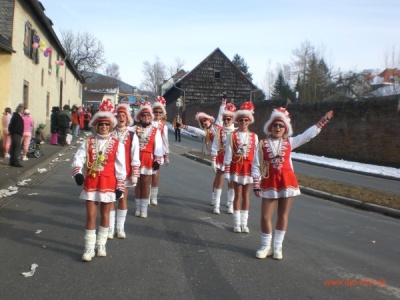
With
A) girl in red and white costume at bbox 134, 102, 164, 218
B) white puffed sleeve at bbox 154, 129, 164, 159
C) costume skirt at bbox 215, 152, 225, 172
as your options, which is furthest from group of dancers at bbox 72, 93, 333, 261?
costume skirt at bbox 215, 152, 225, 172

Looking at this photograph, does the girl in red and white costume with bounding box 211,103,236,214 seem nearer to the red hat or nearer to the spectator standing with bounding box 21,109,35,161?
the red hat

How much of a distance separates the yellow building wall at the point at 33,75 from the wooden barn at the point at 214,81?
25.0m

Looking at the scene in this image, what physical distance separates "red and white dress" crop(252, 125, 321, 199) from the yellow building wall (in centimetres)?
1458

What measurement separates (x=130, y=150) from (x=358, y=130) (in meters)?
18.7

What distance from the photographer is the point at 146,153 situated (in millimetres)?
7789

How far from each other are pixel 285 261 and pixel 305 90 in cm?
4891

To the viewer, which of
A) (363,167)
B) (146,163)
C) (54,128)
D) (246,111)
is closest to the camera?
(246,111)

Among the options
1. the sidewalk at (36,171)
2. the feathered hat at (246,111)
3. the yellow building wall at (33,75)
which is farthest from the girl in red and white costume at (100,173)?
the yellow building wall at (33,75)

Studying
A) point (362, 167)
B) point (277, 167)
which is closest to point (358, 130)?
point (362, 167)

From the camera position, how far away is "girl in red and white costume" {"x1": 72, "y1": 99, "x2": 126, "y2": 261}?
17.7ft

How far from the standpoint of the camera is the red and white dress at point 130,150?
6242 mm

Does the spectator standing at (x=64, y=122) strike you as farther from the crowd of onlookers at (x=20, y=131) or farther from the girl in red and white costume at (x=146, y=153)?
the girl in red and white costume at (x=146, y=153)

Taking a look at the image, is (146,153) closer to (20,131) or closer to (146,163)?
(146,163)

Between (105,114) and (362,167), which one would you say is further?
(362,167)
